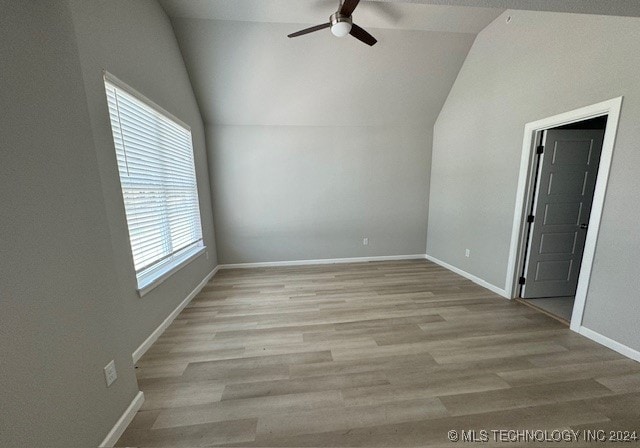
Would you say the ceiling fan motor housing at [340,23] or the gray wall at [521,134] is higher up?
the ceiling fan motor housing at [340,23]

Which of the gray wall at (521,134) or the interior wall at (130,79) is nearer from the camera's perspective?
the interior wall at (130,79)

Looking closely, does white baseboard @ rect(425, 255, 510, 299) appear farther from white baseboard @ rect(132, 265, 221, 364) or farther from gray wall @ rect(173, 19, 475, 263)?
white baseboard @ rect(132, 265, 221, 364)

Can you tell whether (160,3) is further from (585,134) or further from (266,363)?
(585,134)

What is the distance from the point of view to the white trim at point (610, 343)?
6.12ft

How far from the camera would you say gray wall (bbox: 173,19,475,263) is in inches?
120

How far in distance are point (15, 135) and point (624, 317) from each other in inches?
158

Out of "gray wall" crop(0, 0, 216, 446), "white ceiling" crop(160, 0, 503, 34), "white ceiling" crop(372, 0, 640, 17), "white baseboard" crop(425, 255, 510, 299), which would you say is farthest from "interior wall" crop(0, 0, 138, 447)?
"white baseboard" crop(425, 255, 510, 299)

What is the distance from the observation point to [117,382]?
1338mm

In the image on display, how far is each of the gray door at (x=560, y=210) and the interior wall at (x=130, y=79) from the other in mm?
4138

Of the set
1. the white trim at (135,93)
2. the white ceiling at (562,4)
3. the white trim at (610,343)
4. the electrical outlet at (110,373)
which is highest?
the white ceiling at (562,4)

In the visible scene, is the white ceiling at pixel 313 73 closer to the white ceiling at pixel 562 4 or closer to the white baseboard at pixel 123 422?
the white ceiling at pixel 562 4

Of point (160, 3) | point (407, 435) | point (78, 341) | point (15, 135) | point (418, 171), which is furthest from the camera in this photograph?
point (418, 171)

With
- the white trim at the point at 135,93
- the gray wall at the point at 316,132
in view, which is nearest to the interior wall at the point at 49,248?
the white trim at the point at 135,93

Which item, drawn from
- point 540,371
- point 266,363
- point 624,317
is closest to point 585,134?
point 624,317
